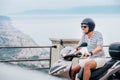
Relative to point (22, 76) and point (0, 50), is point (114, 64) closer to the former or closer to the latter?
point (22, 76)

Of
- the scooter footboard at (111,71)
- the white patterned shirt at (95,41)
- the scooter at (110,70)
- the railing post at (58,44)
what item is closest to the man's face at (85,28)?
the white patterned shirt at (95,41)

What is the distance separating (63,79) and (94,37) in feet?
1.92

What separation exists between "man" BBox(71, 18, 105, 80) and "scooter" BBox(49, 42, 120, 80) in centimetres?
6

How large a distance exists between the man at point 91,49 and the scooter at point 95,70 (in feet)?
0.21

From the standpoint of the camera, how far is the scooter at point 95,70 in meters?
3.12

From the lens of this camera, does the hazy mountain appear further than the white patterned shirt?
Yes

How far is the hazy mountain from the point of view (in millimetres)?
5926

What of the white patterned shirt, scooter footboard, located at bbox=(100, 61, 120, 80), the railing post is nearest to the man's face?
the white patterned shirt

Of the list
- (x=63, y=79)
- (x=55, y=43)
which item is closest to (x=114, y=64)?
(x=63, y=79)

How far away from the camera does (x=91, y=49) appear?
3355mm

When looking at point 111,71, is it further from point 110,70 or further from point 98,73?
point 98,73

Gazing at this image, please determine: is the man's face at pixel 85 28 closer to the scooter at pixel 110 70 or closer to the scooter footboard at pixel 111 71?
the scooter at pixel 110 70

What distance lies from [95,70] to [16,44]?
10.5ft

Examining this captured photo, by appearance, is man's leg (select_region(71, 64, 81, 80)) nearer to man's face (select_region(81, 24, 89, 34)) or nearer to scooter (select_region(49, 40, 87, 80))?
scooter (select_region(49, 40, 87, 80))
